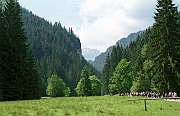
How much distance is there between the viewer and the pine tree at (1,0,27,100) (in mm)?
38625

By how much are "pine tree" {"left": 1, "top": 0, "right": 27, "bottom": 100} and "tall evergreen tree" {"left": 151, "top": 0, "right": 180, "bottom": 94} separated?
21806 millimetres

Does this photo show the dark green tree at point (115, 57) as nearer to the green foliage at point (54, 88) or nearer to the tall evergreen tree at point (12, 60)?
the green foliage at point (54, 88)

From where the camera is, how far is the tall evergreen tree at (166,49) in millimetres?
41219

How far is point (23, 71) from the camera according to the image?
40.5 meters

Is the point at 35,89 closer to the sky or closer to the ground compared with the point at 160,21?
closer to the ground

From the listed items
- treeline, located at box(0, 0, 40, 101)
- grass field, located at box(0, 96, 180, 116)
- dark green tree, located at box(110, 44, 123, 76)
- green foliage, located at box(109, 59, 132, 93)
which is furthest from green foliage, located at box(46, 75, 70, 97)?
grass field, located at box(0, 96, 180, 116)

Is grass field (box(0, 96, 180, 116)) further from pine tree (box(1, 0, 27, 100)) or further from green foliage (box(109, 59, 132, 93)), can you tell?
green foliage (box(109, 59, 132, 93))

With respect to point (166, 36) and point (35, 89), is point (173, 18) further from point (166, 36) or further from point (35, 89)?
point (35, 89)

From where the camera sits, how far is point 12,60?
39.7 meters

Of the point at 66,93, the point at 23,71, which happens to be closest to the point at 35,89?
the point at 23,71

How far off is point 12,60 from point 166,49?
80.3 feet

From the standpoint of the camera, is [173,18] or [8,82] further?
[173,18]

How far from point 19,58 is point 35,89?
47.5ft

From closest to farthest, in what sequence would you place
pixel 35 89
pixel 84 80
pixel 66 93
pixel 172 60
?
1. pixel 172 60
2. pixel 35 89
3. pixel 84 80
4. pixel 66 93
